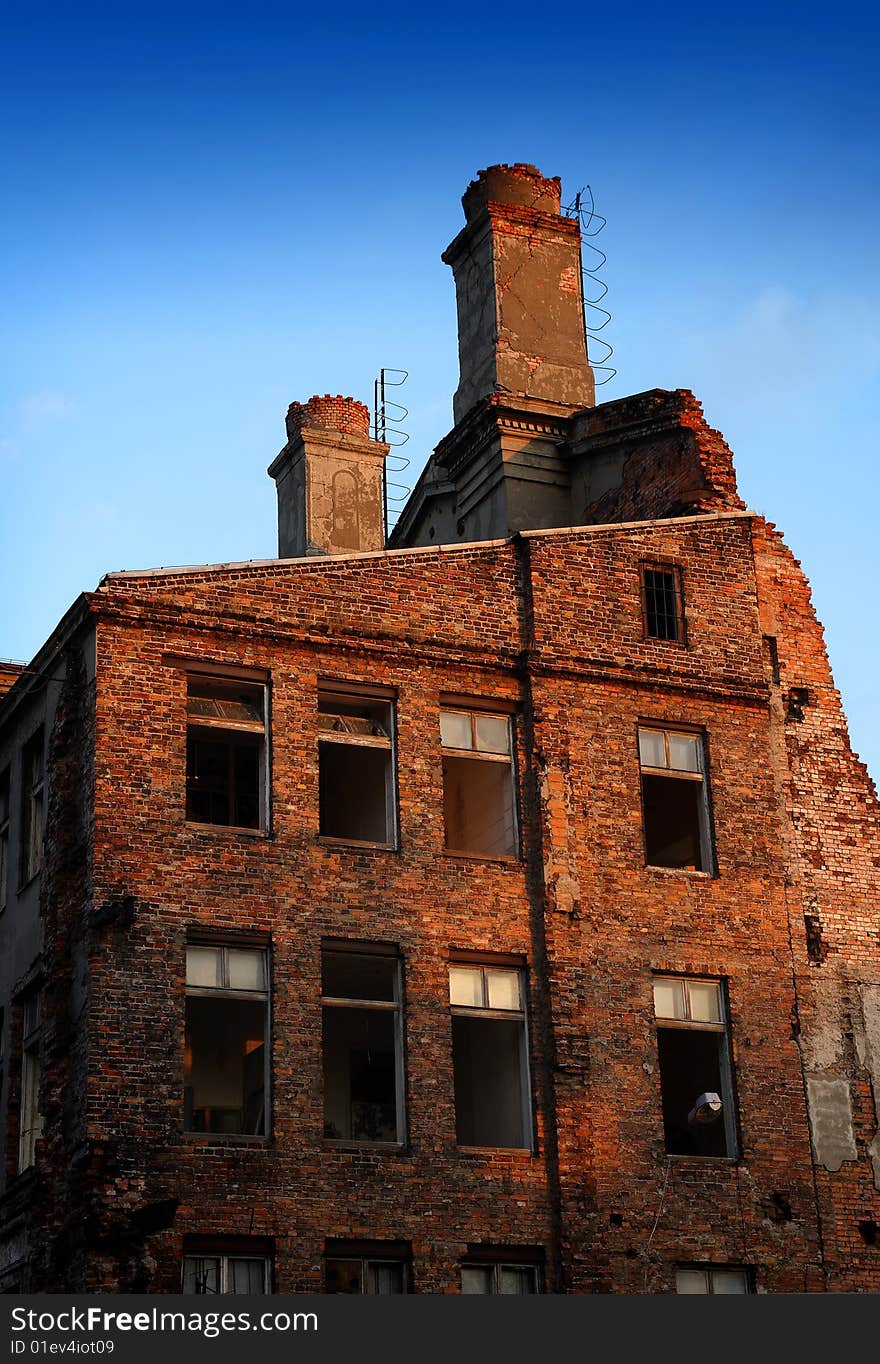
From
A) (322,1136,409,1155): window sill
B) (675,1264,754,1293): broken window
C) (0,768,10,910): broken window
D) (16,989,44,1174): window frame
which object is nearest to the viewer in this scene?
(322,1136,409,1155): window sill

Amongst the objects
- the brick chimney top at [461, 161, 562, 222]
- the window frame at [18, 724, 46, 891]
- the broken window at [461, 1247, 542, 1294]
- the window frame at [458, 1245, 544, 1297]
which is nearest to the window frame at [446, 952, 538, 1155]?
the window frame at [458, 1245, 544, 1297]

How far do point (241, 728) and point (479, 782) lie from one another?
3138 mm

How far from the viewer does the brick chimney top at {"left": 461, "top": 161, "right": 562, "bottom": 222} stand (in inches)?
1211

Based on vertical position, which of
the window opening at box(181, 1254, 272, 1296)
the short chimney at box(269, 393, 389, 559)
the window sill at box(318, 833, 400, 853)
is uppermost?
the short chimney at box(269, 393, 389, 559)

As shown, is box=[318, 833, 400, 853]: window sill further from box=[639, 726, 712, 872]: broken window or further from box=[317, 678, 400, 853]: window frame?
box=[639, 726, 712, 872]: broken window

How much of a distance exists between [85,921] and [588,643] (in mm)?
7130

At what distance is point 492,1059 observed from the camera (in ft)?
76.5

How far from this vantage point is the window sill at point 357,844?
74.5 feet

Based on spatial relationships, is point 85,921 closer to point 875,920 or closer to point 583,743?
point 583,743

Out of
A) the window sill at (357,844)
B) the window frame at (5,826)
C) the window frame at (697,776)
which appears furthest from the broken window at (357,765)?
the window frame at (5,826)

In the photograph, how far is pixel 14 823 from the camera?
80.6ft

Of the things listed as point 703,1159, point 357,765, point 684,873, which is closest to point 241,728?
point 357,765

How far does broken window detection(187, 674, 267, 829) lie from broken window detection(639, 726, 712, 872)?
15.4 feet

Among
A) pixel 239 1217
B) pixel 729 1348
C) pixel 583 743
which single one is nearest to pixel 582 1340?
pixel 729 1348
